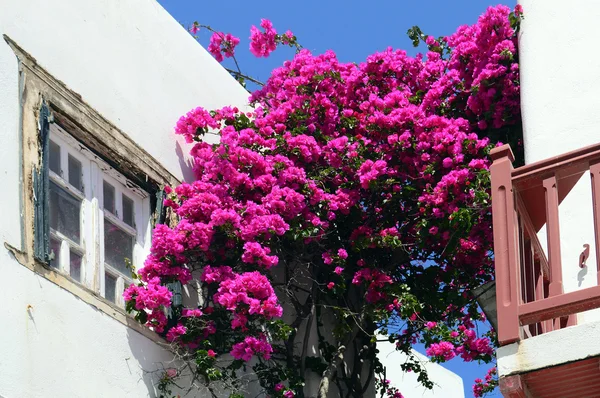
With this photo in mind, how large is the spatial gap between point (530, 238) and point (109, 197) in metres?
3.19

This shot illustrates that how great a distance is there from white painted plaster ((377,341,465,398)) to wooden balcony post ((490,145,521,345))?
21.6 feet

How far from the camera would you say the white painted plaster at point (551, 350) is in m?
5.98

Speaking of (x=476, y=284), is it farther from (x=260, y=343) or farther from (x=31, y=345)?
(x=31, y=345)

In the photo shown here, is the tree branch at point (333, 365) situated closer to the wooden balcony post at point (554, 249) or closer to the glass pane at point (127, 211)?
the glass pane at point (127, 211)

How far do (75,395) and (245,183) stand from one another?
8.34 ft

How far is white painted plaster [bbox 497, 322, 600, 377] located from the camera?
5977mm

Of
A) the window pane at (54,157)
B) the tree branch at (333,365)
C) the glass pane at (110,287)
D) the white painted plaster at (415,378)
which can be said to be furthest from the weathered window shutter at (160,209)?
the white painted plaster at (415,378)

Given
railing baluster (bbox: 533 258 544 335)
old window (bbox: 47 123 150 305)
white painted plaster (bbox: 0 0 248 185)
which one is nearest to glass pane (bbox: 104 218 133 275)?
old window (bbox: 47 123 150 305)

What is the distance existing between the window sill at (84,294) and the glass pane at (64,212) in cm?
40

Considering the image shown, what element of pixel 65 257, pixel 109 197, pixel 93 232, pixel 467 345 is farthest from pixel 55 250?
pixel 467 345

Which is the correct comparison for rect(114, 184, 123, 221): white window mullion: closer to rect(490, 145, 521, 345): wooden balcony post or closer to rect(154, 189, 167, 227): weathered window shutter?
rect(154, 189, 167, 227): weathered window shutter

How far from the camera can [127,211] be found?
29.4ft

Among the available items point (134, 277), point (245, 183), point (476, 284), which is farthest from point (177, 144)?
point (476, 284)

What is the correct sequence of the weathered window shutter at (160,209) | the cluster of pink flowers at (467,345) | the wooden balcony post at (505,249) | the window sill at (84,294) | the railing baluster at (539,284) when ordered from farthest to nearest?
the cluster of pink flowers at (467,345) → the weathered window shutter at (160,209) → the window sill at (84,294) → the railing baluster at (539,284) → the wooden balcony post at (505,249)
